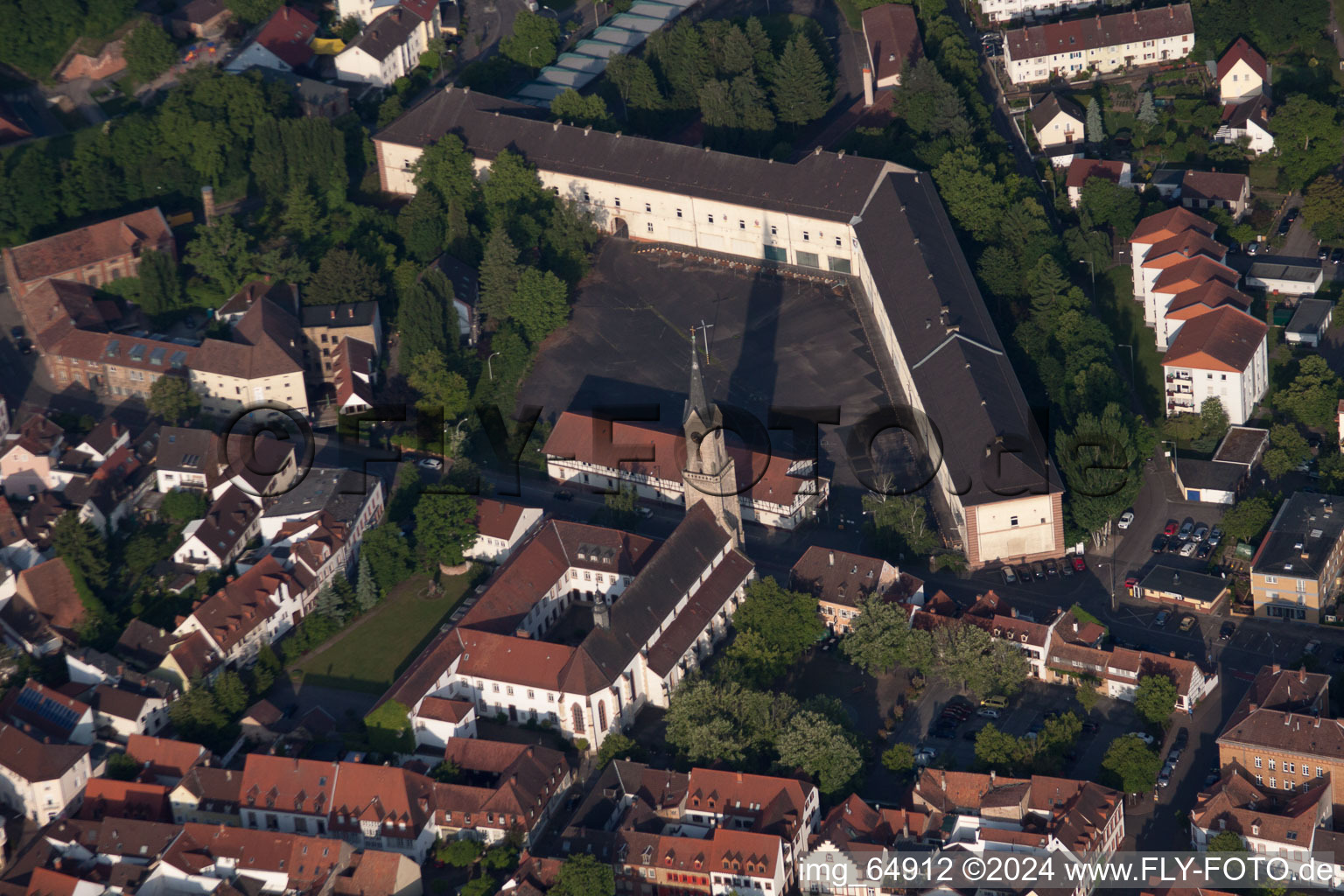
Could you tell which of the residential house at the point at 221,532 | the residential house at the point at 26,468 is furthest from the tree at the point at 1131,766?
the residential house at the point at 26,468

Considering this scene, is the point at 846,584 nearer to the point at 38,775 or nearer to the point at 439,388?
the point at 439,388

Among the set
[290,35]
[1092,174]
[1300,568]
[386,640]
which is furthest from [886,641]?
[290,35]

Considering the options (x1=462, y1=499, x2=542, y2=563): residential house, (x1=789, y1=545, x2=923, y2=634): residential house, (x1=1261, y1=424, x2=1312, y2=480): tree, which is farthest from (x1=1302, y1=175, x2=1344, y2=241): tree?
(x1=462, y1=499, x2=542, y2=563): residential house

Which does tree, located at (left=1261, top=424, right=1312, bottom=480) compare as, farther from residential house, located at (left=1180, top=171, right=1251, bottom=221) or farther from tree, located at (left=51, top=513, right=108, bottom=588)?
tree, located at (left=51, top=513, right=108, bottom=588)

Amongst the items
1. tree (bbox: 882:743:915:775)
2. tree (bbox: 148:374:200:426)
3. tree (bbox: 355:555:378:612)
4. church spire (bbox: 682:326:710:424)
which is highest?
church spire (bbox: 682:326:710:424)

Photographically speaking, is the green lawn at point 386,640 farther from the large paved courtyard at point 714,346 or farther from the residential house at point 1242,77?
the residential house at point 1242,77

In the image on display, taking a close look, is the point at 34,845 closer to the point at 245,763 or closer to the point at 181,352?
the point at 245,763
